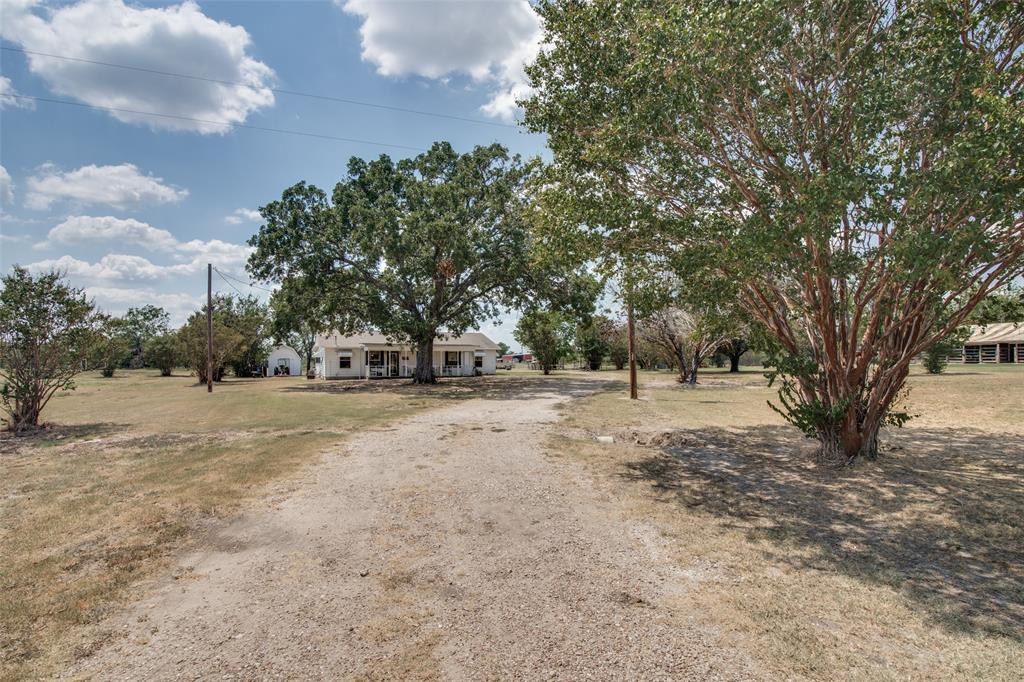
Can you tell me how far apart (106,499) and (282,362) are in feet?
160

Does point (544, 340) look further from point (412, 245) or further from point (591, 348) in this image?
point (412, 245)

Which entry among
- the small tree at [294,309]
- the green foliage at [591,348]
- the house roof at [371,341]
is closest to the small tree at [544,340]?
the green foliage at [591,348]

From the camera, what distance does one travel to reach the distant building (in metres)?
41.0

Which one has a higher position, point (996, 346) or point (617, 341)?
point (617, 341)

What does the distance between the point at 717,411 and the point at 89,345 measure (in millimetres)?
17412

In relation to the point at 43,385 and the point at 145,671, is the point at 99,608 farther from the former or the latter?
the point at 43,385

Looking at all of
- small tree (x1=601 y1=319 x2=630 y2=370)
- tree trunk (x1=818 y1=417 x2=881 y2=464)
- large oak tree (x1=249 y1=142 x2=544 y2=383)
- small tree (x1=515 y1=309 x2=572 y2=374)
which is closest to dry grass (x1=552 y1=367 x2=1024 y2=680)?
tree trunk (x1=818 y1=417 x2=881 y2=464)

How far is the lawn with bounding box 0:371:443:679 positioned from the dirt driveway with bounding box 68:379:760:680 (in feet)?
1.38

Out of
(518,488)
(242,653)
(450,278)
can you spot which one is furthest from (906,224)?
(450,278)

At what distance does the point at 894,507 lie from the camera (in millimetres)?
6012

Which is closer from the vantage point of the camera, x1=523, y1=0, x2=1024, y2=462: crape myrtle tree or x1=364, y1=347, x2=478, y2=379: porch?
x1=523, y1=0, x2=1024, y2=462: crape myrtle tree

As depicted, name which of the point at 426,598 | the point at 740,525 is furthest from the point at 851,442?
the point at 426,598

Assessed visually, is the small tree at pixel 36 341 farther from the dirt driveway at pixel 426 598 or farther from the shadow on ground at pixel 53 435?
the dirt driveway at pixel 426 598

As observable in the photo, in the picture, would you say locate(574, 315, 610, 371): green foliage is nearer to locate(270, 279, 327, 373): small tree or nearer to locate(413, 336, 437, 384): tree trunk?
locate(413, 336, 437, 384): tree trunk
